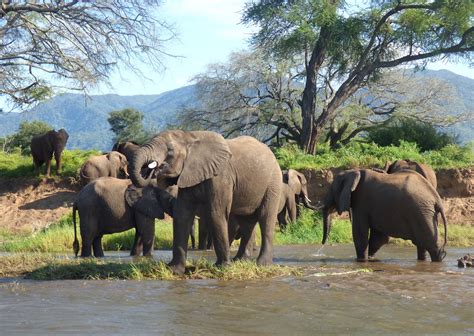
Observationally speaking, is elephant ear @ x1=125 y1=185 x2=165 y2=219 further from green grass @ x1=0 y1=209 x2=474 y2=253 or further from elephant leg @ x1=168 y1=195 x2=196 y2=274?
elephant leg @ x1=168 y1=195 x2=196 y2=274

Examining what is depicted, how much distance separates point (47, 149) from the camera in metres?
28.8

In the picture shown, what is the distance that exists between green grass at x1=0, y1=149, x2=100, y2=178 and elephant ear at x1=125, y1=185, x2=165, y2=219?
13.5 meters

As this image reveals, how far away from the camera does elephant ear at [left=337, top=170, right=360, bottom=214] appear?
14.7 metres

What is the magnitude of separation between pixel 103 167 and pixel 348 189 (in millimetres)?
12553

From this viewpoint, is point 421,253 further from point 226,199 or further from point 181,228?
point 181,228

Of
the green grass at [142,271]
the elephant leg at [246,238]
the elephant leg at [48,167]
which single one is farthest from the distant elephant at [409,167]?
the elephant leg at [48,167]

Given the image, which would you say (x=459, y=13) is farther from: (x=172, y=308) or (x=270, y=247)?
(x=172, y=308)

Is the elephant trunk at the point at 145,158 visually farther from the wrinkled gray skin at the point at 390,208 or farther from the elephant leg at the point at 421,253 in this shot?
the elephant leg at the point at 421,253

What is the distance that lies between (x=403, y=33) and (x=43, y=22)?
55.0 feet

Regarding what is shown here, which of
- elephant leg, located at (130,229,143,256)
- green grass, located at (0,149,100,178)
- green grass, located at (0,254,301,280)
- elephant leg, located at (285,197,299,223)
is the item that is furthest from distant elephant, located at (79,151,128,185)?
green grass, located at (0,254,301,280)

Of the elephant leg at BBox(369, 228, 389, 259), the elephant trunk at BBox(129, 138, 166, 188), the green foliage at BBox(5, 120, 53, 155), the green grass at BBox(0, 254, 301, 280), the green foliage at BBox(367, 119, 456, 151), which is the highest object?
the green foliage at BBox(5, 120, 53, 155)

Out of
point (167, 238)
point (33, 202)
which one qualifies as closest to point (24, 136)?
point (33, 202)

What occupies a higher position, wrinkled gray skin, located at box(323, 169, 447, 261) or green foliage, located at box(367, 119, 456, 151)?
green foliage, located at box(367, 119, 456, 151)

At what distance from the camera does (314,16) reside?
34156 millimetres
